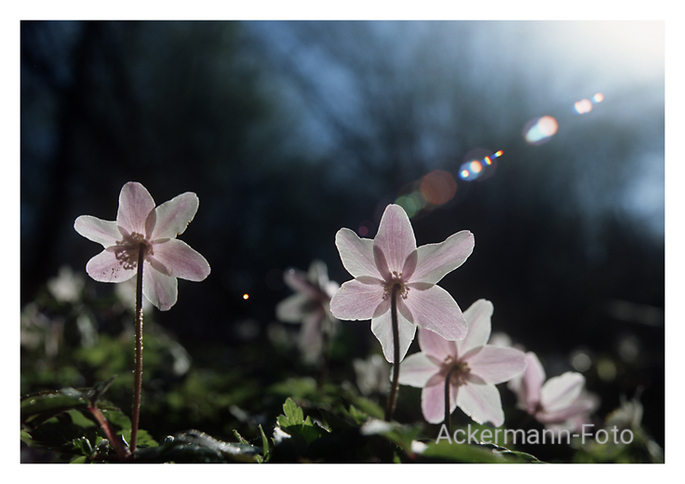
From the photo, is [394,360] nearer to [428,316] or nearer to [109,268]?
[428,316]

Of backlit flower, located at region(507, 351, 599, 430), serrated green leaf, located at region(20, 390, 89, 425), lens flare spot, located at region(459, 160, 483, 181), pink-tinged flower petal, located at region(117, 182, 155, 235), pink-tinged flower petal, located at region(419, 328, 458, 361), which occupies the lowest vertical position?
backlit flower, located at region(507, 351, 599, 430)

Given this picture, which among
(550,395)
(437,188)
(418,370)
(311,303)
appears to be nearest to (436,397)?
(418,370)

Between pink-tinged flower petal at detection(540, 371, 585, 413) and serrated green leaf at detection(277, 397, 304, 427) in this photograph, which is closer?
serrated green leaf at detection(277, 397, 304, 427)

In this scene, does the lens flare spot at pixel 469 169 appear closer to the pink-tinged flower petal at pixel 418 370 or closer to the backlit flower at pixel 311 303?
the backlit flower at pixel 311 303

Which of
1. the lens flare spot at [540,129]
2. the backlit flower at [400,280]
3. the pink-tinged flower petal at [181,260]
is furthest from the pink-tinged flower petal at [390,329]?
the lens flare spot at [540,129]

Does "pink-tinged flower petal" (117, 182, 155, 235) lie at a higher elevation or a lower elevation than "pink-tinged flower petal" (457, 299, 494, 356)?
higher

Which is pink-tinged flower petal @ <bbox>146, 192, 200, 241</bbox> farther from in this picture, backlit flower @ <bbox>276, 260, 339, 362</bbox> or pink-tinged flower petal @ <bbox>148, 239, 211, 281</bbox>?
backlit flower @ <bbox>276, 260, 339, 362</bbox>

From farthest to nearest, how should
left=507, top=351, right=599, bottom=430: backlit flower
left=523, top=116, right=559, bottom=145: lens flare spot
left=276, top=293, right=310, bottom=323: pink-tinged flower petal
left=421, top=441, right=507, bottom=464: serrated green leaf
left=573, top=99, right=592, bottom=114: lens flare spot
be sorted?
left=523, top=116, right=559, bottom=145: lens flare spot → left=573, top=99, right=592, bottom=114: lens flare spot → left=276, top=293, right=310, bottom=323: pink-tinged flower petal → left=507, top=351, right=599, bottom=430: backlit flower → left=421, top=441, right=507, bottom=464: serrated green leaf

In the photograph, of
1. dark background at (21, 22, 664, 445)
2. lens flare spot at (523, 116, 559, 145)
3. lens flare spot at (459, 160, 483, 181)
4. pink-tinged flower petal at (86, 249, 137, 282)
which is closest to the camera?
pink-tinged flower petal at (86, 249, 137, 282)

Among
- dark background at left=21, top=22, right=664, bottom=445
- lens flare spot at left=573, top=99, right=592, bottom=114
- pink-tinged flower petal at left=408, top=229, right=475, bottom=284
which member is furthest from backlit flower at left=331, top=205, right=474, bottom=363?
lens flare spot at left=573, top=99, right=592, bottom=114
